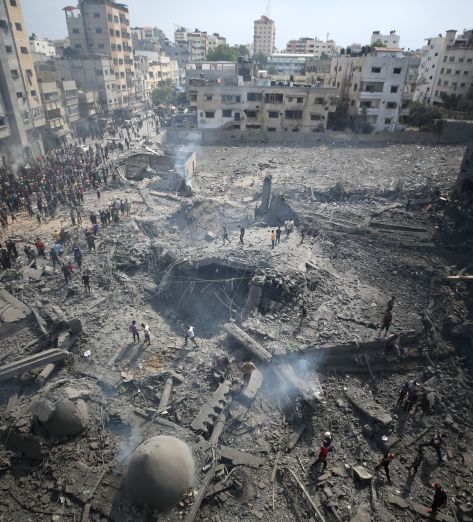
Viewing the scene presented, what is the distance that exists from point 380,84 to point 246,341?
42370 millimetres

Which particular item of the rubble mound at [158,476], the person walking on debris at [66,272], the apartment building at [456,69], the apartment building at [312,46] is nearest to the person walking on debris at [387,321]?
the rubble mound at [158,476]

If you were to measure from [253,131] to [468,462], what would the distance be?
3919 cm

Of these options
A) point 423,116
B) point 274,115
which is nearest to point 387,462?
point 274,115

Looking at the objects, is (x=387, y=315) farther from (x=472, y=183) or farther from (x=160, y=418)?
(x=472, y=183)

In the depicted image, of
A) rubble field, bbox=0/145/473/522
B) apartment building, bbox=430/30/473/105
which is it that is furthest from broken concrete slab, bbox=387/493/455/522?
apartment building, bbox=430/30/473/105

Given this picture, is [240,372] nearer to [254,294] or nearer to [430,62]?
[254,294]

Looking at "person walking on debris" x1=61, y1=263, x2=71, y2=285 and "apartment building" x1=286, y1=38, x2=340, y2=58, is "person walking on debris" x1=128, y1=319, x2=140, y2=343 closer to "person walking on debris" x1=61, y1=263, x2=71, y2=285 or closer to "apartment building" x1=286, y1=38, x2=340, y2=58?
"person walking on debris" x1=61, y1=263, x2=71, y2=285

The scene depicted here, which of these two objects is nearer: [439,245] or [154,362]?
[154,362]

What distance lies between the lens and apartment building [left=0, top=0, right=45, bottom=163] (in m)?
31.7

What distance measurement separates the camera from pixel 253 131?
139 feet

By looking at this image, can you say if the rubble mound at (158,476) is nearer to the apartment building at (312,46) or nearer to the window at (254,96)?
the window at (254,96)

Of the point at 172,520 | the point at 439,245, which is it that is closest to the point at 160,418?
the point at 172,520

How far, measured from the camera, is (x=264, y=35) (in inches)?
4392

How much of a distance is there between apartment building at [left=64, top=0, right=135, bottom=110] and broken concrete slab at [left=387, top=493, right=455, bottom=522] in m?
57.9
